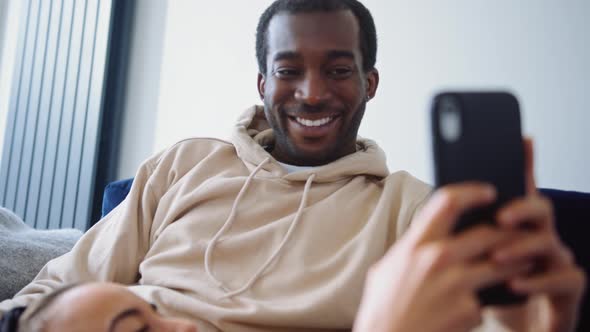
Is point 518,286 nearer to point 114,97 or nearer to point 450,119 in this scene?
point 450,119

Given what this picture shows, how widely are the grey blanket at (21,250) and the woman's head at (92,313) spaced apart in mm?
443

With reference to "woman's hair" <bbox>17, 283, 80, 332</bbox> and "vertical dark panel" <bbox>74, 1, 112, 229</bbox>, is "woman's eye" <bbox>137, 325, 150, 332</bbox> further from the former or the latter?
"vertical dark panel" <bbox>74, 1, 112, 229</bbox>

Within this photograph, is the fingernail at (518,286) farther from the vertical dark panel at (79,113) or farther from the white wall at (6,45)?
the white wall at (6,45)

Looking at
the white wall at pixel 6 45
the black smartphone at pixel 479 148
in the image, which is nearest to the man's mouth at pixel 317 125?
the black smartphone at pixel 479 148

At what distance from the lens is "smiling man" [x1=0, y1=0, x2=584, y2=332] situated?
0.88m

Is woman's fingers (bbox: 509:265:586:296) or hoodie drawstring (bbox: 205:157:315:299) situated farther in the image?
hoodie drawstring (bbox: 205:157:315:299)

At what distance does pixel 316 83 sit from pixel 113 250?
0.51m

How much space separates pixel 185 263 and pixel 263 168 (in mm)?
249

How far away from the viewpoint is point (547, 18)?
136cm

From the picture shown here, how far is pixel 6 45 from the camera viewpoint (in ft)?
7.93

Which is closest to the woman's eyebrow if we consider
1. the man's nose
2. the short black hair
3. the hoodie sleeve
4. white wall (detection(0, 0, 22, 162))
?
the hoodie sleeve

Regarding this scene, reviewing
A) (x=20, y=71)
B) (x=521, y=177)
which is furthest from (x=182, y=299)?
(x=20, y=71)

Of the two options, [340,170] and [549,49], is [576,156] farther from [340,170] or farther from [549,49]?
[340,170]

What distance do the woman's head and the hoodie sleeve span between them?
28 centimetres
